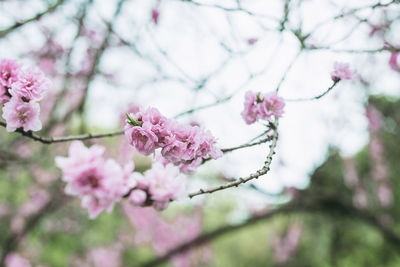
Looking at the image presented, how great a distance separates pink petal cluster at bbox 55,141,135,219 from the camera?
96 cm

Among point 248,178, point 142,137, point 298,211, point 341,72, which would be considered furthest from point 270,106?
point 298,211

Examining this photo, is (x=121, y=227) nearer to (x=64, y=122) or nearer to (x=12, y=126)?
(x=64, y=122)

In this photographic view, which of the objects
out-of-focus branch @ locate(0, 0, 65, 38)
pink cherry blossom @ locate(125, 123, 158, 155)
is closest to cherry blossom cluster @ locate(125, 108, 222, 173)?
pink cherry blossom @ locate(125, 123, 158, 155)

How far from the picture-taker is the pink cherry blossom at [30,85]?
1055 mm

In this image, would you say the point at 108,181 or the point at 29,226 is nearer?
the point at 108,181

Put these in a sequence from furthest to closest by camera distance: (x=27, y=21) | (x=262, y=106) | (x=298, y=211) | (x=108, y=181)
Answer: (x=298, y=211), (x=27, y=21), (x=262, y=106), (x=108, y=181)

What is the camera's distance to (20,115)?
109 cm

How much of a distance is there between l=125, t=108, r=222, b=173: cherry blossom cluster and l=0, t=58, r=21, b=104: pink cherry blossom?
41 centimetres

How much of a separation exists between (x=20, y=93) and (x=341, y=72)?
1.13m

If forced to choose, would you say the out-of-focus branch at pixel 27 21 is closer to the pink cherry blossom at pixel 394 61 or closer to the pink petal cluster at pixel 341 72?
the pink petal cluster at pixel 341 72

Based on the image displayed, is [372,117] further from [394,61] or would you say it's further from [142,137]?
[142,137]

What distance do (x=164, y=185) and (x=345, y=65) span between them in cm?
85

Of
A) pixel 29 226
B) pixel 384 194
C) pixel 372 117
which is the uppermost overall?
pixel 372 117

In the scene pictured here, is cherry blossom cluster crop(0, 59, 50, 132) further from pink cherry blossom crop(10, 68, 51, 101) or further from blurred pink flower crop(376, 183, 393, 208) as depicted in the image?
blurred pink flower crop(376, 183, 393, 208)
